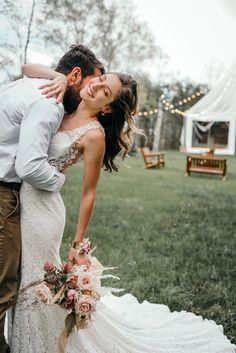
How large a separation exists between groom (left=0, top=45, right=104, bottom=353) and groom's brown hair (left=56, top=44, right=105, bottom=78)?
320 millimetres

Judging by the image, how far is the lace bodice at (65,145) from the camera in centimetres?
255

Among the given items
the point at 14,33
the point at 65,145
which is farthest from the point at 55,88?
the point at 14,33

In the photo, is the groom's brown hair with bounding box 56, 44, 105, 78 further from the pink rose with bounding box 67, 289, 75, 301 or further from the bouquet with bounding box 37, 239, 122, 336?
the pink rose with bounding box 67, 289, 75, 301

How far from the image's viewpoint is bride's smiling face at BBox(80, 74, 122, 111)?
→ 2.63m

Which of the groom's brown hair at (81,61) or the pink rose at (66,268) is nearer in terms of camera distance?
the pink rose at (66,268)

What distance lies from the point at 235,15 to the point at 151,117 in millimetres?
24092

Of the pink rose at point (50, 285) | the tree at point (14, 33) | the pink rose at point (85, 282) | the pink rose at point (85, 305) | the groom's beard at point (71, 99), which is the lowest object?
the pink rose at point (85, 305)

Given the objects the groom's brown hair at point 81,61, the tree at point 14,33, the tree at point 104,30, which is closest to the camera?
the groom's brown hair at point 81,61

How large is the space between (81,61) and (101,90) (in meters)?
0.22

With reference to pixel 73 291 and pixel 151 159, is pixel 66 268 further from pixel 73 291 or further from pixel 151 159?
pixel 151 159

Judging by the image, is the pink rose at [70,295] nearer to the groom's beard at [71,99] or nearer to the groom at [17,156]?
the groom at [17,156]

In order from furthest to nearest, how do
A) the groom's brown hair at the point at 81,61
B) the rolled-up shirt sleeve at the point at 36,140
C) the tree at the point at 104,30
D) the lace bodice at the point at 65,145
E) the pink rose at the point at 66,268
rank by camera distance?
the tree at the point at 104,30 < the groom's brown hair at the point at 81,61 < the lace bodice at the point at 65,145 < the pink rose at the point at 66,268 < the rolled-up shirt sleeve at the point at 36,140

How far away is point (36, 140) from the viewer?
219 centimetres

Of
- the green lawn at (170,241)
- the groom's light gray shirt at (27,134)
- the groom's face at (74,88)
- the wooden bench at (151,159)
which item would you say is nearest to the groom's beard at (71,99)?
the groom's face at (74,88)
